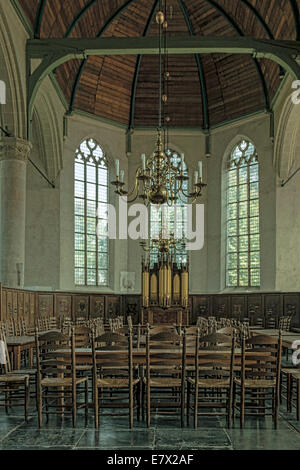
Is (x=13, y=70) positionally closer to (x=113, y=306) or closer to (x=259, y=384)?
(x=113, y=306)

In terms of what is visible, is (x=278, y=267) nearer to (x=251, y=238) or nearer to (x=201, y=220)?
(x=251, y=238)

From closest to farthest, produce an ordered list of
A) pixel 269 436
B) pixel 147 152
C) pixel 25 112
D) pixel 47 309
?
pixel 269 436 → pixel 25 112 → pixel 47 309 → pixel 147 152

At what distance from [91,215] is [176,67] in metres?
7.47

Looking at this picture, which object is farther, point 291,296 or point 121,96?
point 121,96

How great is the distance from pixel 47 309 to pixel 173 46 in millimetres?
9866

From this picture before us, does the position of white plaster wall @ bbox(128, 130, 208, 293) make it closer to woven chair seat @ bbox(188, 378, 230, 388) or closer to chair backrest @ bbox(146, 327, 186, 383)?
chair backrest @ bbox(146, 327, 186, 383)

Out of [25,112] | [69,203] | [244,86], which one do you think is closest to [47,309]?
[69,203]

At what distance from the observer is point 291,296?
20.1 metres

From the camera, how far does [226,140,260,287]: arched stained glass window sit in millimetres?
22828

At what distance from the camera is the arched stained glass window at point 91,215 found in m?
23.1

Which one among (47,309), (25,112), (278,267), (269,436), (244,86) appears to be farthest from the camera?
(244,86)

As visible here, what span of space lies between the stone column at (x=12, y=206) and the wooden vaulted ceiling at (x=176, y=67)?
4.04 m

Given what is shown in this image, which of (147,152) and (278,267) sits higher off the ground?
(147,152)

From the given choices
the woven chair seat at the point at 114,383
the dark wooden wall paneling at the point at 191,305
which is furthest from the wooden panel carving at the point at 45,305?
the woven chair seat at the point at 114,383
